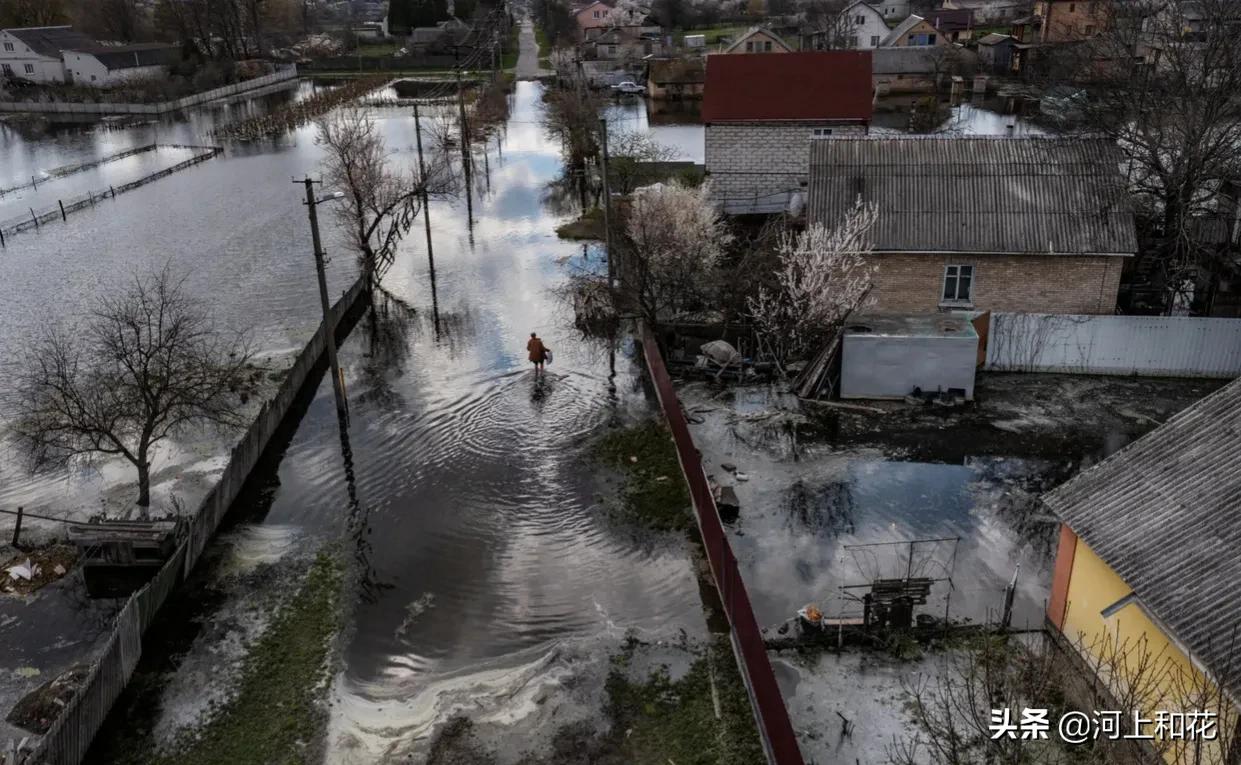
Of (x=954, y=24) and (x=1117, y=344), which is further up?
(x=954, y=24)

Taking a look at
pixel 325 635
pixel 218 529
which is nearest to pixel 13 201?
pixel 218 529

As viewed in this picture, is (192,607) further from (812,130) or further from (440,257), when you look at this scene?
(812,130)

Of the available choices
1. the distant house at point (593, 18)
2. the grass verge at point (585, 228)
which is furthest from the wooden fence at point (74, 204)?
the distant house at point (593, 18)

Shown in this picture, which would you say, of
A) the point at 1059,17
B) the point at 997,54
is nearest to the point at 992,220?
the point at 997,54

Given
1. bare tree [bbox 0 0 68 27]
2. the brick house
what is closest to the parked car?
the brick house

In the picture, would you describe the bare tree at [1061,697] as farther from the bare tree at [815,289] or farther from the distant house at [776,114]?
the distant house at [776,114]

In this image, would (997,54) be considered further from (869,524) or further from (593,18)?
(869,524)

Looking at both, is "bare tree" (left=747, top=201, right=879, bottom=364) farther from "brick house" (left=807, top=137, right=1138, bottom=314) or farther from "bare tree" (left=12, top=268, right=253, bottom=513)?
"bare tree" (left=12, top=268, right=253, bottom=513)
